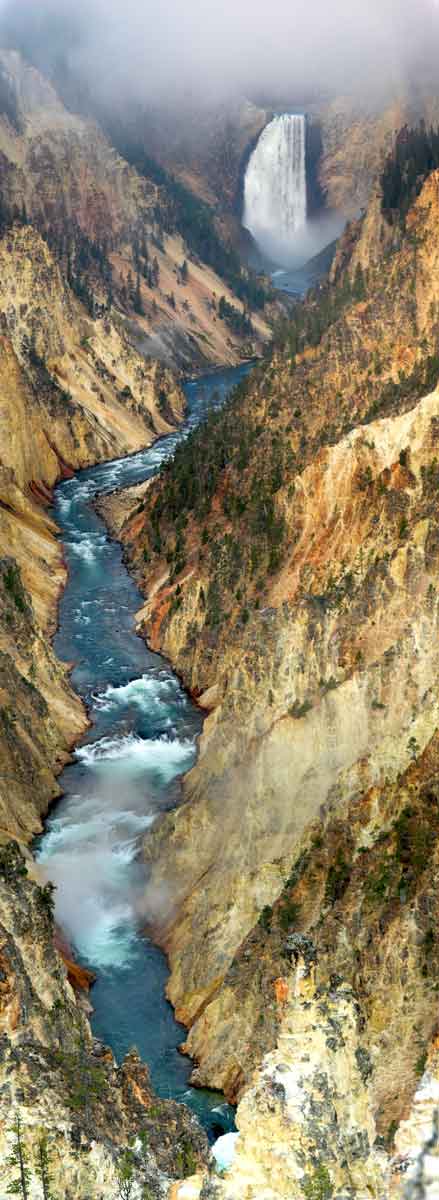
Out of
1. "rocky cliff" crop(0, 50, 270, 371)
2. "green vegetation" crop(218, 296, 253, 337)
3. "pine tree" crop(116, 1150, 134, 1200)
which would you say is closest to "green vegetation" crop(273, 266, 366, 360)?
"rocky cliff" crop(0, 50, 270, 371)

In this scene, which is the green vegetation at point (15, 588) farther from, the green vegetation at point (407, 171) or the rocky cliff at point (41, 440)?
the green vegetation at point (407, 171)

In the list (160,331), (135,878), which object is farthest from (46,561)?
(160,331)

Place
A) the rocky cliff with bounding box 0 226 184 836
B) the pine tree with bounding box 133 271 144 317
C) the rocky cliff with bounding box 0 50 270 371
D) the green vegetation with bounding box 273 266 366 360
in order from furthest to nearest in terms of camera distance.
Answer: the pine tree with bounding box 133 271 144 317 < the rocky cliff with bounding box 0 50 270 371 < the green vegetation with bounding box 273 266 366 360 < the rocky cliff with bounding box 0 226 184 836

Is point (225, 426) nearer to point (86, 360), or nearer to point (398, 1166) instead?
point (86, 360)

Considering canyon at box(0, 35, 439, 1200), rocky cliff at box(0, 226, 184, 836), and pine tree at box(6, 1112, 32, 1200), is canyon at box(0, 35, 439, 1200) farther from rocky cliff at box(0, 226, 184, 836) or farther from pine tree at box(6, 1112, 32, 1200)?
rocky cliff at box(0, 226, 184, 836)

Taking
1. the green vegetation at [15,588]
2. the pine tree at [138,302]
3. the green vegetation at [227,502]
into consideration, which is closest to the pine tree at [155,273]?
the pine tree at [138,302]

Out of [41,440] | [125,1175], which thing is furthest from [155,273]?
[125,1175]

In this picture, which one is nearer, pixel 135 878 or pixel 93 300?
pixel 135 878
